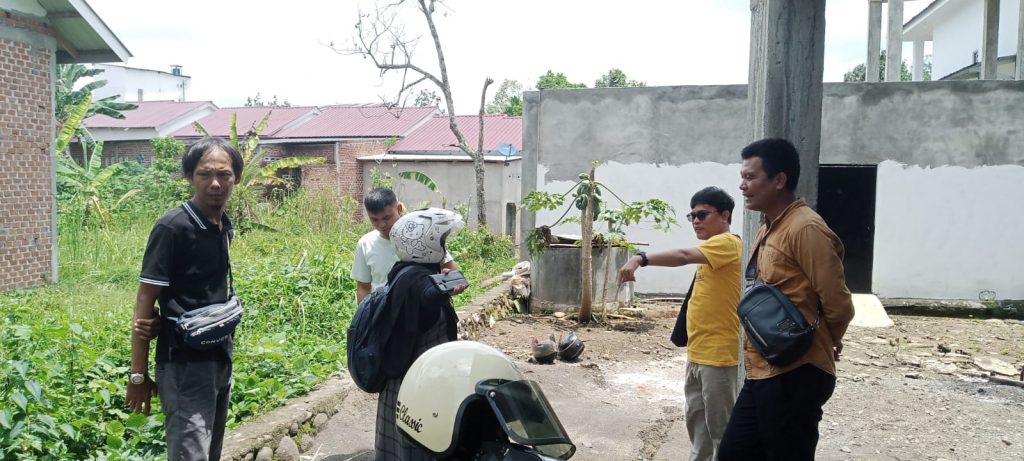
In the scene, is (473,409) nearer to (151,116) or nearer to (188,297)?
(188,297)

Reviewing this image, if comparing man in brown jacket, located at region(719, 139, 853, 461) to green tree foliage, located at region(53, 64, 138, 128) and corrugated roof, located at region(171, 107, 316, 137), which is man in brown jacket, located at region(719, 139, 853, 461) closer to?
green tree foliage, located at region(53, 64, 138, 128)

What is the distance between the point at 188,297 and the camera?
3.38 m

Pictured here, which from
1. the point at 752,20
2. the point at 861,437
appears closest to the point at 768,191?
the point at 752,20

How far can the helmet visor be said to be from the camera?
2457 mm

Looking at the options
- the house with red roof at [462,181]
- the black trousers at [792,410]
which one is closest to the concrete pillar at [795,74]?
the black trousers at [792,410]

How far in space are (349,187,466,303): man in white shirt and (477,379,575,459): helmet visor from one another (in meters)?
2.59

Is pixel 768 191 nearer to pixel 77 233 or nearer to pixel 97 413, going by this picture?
pixel 97 413

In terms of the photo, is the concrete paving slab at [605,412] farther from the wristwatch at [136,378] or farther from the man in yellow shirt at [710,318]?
the wristwatch at [136,378]

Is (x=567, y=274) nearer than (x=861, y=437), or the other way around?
(x=861, y=437)

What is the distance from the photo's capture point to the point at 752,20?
13.9 ft

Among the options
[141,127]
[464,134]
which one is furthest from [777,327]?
[141,127]

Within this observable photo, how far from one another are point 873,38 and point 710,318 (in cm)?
1428

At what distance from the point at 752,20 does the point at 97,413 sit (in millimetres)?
4289

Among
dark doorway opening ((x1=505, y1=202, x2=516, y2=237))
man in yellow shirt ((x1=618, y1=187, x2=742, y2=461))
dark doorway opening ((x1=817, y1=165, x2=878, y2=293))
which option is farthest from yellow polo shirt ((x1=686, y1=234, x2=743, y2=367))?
dark doorway opening ((x1=505, y1=202, x2=516, y2=237))
